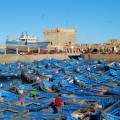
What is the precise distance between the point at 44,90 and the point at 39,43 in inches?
2475

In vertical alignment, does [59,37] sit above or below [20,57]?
above

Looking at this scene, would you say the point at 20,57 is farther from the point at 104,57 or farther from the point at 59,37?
the point at 59,37

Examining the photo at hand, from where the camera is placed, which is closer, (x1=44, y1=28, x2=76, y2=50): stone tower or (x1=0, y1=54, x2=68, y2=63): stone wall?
(x1=0, y1=54, x2=68, y2=63): stone wall

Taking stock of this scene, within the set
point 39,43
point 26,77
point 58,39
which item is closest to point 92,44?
point 58,39

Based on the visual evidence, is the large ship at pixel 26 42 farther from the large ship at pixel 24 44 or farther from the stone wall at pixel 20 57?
the stone wall at pixel 20 57

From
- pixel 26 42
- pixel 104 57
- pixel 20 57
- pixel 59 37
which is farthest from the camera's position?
pixel 59 37

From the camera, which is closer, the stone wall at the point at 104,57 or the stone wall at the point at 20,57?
the stone wall at the point at 104,57

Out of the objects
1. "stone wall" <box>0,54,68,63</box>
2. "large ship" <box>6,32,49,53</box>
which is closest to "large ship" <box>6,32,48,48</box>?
"large ship" <box>6,32,49,53</box>

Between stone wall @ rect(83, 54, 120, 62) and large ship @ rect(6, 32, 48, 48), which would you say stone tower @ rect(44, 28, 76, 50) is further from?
stone wall @ rect(83, 54, 120, 62)

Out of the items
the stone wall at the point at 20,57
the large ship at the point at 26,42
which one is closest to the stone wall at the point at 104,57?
the stone wall at the point at 20,57

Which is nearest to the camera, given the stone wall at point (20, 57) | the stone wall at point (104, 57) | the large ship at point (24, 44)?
the stone wall at point (104, 57)

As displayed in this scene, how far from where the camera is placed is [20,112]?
Answer: 2405cm

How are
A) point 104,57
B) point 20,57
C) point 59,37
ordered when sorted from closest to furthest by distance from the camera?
point 20,57 → point 104,57 → point 59,37

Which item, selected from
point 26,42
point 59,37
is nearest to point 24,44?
point 26,42
